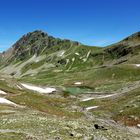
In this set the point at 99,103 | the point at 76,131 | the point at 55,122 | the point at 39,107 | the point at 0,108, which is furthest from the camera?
the point at 99,103

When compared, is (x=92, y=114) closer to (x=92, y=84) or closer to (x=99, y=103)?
(x=99, y=103)

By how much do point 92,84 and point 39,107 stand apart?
353ft

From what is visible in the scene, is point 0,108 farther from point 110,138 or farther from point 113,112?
point 113,112

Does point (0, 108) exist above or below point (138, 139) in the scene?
above

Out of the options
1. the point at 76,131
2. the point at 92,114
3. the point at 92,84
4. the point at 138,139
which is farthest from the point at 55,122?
the point at 92,84

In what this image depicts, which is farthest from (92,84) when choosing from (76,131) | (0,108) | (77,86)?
(76,131)

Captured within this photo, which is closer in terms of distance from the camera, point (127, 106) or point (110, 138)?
point (110, 138)

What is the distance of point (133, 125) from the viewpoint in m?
70.9

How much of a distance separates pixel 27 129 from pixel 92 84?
139829 millimetres

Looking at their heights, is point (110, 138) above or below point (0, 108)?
below

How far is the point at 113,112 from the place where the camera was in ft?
283

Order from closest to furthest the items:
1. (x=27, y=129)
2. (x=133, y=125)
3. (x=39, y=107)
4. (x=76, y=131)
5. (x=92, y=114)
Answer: (x=27, y=129)
(x=76, y=131)
(x=133, y=125)
(x=39, y=107)
(x=92, y=114)

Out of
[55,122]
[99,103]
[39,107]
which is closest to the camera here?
[55,122]

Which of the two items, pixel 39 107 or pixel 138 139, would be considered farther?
pixel 39 107
